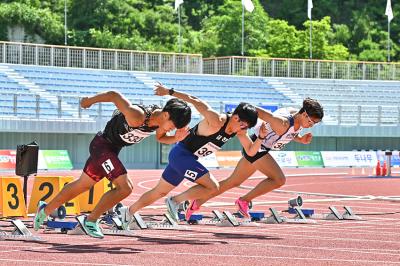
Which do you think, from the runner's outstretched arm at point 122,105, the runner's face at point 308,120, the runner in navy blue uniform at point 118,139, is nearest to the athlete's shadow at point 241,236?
the runner in navy blue uniform at point 118,139

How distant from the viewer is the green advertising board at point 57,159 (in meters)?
43.7

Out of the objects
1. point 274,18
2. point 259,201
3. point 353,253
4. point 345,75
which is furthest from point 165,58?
point 353,253

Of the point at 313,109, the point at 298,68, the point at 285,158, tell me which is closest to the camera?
the point at 313,109

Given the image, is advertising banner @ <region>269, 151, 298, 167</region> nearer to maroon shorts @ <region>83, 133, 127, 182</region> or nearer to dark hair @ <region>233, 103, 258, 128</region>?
dark hair @ <region>233, 103, 258, 128</region>

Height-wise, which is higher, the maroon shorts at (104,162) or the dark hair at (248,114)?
the dark hair at (248,114)

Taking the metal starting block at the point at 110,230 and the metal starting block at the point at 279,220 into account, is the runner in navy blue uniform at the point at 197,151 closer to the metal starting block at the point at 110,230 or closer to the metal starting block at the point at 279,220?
the metal starting block at the point at 110,230

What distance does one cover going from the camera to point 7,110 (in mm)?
45094

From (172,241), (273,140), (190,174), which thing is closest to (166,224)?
(190,174)

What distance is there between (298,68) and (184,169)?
145 ft

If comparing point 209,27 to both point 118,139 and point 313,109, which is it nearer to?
point 313,109

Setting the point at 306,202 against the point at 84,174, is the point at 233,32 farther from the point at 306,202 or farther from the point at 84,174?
the point at 84,174

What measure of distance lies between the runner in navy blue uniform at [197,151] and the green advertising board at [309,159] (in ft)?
115

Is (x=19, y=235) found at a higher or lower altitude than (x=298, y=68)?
lower

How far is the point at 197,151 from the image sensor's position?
51.6ft
